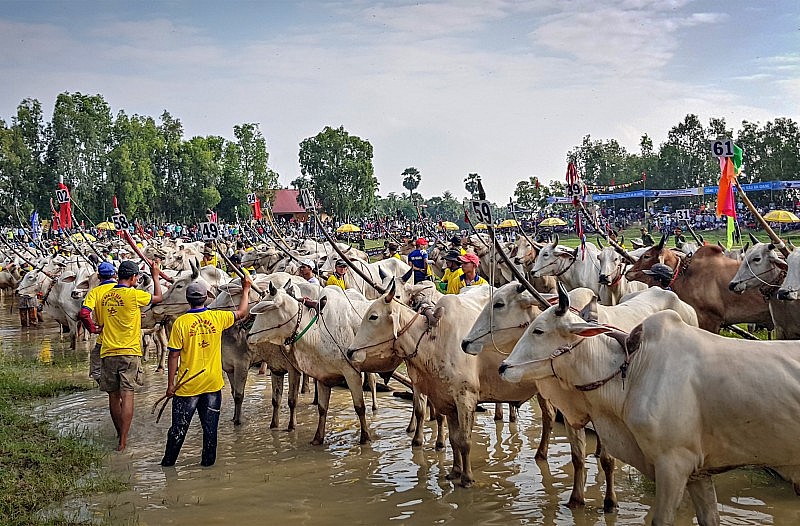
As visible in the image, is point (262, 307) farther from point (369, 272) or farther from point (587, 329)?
point (369, 272)

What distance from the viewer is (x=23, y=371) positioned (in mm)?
15070

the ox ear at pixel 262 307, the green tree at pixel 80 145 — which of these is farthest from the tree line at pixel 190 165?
the ox ear at pixel 262 307

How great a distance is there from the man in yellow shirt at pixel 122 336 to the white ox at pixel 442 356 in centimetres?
306

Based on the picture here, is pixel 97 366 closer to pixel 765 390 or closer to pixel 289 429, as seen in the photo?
pixel 289 429

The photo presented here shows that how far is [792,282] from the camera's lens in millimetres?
8812

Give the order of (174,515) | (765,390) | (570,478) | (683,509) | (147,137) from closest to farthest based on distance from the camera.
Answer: (765,390) < (683,509) < (174,515) < (570,478) < (147,137)

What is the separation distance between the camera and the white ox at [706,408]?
16.6 ft

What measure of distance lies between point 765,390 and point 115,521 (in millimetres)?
5586

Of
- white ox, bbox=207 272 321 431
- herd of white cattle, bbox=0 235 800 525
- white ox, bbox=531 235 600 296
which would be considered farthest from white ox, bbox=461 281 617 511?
white ox, bbox=531 235 600 296

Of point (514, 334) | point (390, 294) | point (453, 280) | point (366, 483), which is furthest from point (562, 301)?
point (453, 280)

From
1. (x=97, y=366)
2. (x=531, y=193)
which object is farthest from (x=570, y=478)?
(x=531, y=193)

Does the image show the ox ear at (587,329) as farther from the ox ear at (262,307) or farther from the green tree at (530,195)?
the green tree at (530,195)

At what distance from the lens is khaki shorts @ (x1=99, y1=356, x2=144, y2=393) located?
9.40 m

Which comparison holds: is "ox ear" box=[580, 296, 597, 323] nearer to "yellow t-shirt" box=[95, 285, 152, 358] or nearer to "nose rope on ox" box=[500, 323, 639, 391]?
"nose rope on ox" box=[500, 323, 639, 391]
